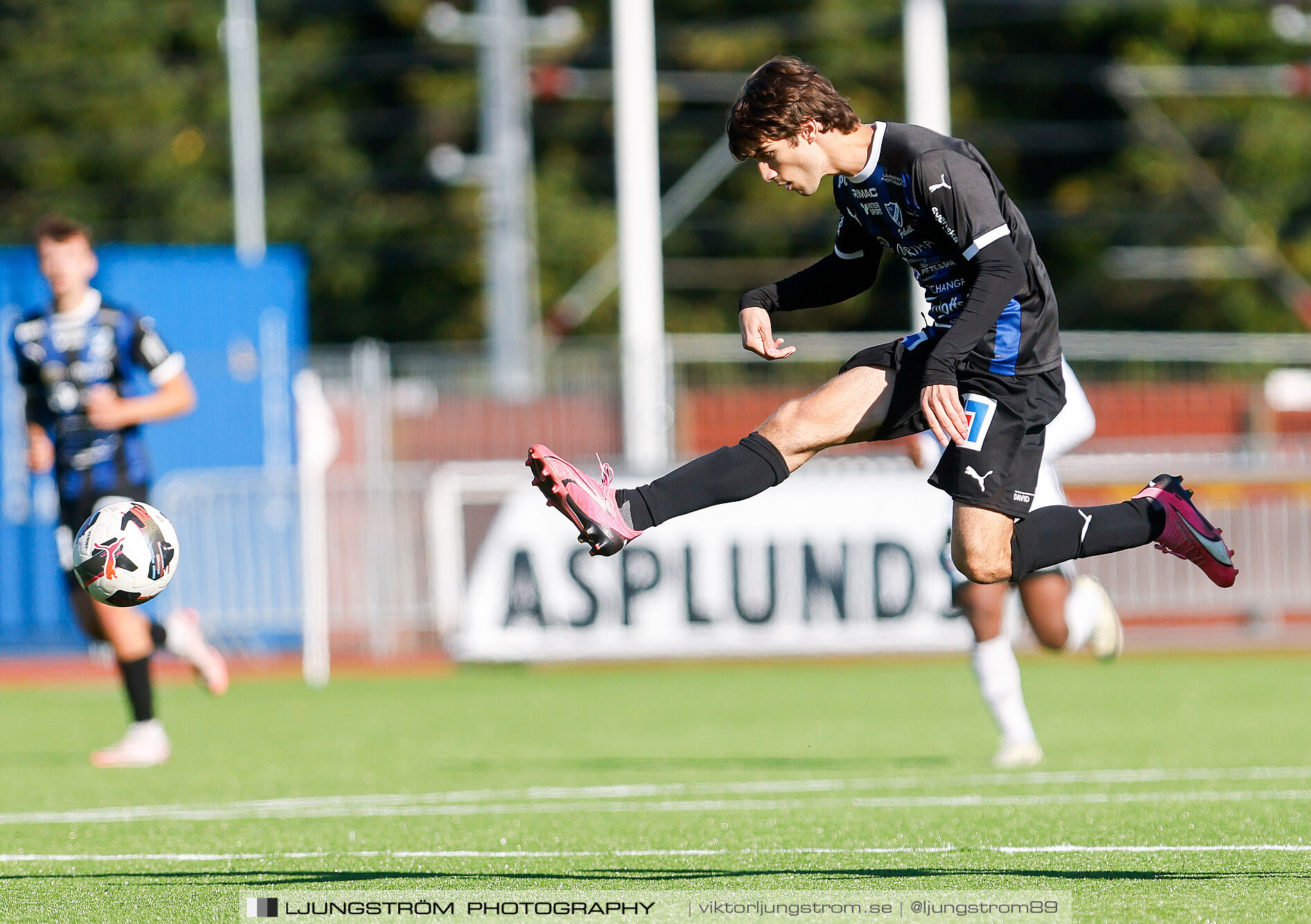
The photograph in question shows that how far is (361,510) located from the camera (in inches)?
679

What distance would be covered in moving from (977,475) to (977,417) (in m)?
0.17

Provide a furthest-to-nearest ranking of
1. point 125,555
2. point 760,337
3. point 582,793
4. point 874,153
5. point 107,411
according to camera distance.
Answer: point 107,411 → point 582,793 → point 125,555 → point 760,337 → point 874,153

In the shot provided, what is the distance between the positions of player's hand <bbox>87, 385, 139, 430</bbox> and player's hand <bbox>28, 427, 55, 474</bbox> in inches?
9.3

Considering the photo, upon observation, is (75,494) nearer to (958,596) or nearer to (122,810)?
(122,810)

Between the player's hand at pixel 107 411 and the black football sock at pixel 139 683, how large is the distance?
42.7 inches

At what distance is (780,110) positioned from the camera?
6.05m

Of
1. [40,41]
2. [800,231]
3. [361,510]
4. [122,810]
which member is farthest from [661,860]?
[40,41]

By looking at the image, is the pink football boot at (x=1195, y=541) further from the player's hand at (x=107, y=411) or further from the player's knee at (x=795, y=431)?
the player's hand at (x=107, y=411)

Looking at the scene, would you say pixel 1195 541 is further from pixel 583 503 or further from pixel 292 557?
pixel 292 557

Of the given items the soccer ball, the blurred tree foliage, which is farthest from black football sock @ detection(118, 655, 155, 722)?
the blurred tree foliage

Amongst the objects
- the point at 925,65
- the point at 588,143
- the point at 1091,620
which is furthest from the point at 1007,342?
the point at 588,143

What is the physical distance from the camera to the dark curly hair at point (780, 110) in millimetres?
6055

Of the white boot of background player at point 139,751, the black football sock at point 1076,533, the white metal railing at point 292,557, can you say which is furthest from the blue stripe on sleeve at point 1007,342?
the white metal railing at point 292,557

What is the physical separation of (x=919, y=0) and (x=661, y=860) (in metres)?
15.9
